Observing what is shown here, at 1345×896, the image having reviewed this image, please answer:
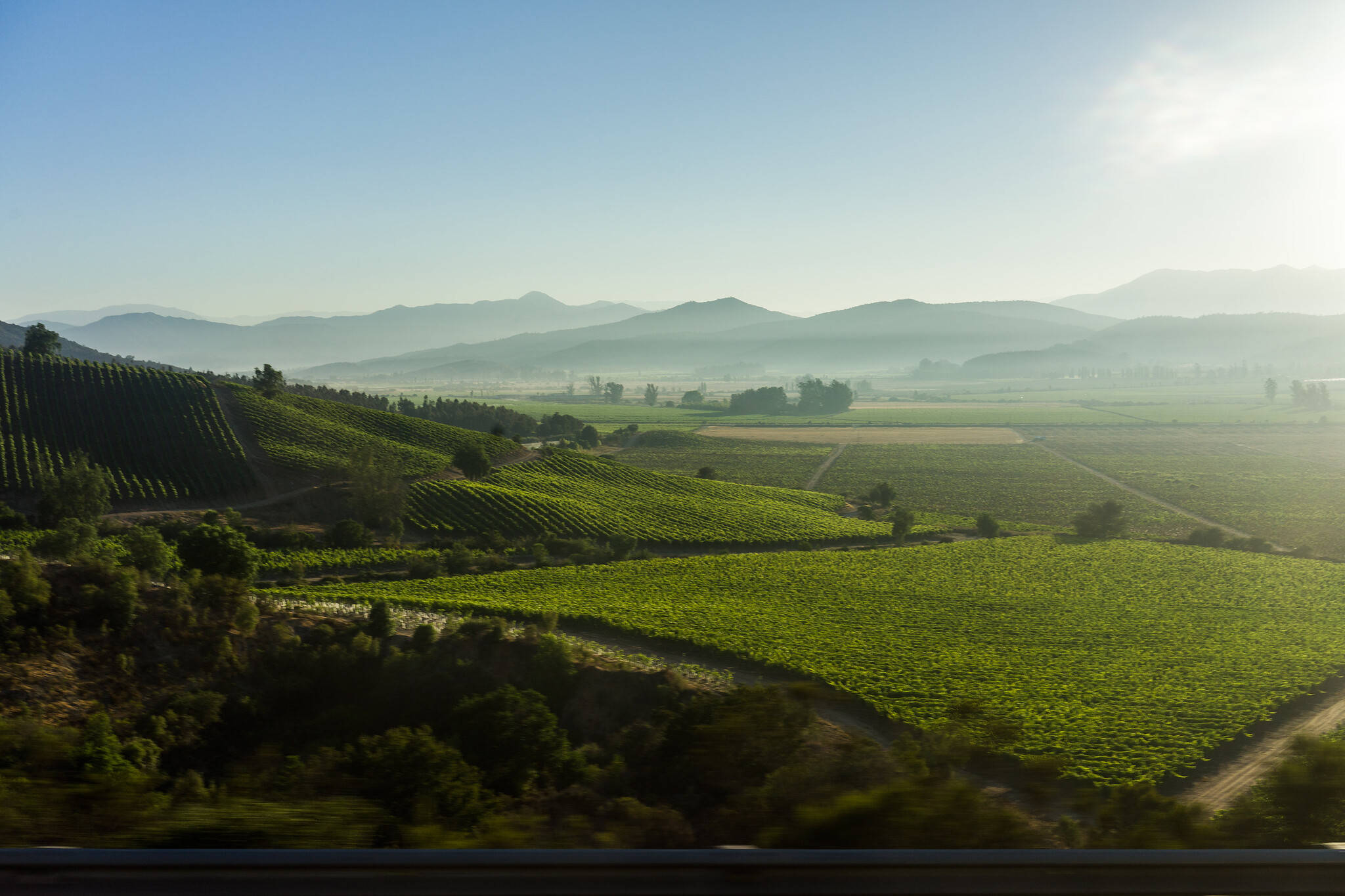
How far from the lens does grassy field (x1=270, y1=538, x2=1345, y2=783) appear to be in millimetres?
19281

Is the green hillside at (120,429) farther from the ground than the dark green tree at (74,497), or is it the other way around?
the green hillside at (120,429)

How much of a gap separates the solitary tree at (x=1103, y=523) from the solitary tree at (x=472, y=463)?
44344 millimetres

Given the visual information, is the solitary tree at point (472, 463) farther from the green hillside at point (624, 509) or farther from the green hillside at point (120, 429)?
the green hillside at point (120, 429)

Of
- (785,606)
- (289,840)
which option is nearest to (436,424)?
(785,606)

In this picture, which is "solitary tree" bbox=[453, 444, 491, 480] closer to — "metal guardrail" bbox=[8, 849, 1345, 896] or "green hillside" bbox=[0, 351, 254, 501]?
"green hillside" bbox=[0, 351, 254, 501]

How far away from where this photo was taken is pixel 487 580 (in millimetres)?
35312

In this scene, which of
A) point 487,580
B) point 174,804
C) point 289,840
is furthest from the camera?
point 487,580

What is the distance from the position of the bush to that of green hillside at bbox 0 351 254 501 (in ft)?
41.7

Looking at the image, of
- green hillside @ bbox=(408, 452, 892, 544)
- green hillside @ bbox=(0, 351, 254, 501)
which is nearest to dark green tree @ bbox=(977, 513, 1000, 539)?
green hillside @ bbox=(408, 452, 892, 544)

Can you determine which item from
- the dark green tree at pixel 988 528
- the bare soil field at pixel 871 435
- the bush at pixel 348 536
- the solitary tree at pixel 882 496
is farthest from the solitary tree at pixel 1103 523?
the bare soil field at pixel 871 435

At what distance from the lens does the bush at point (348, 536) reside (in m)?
41.1

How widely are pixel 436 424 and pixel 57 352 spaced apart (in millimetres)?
44421

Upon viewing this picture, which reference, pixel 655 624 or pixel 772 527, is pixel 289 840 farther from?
pixel 772 527

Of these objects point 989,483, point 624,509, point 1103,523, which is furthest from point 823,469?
point 1103,523
